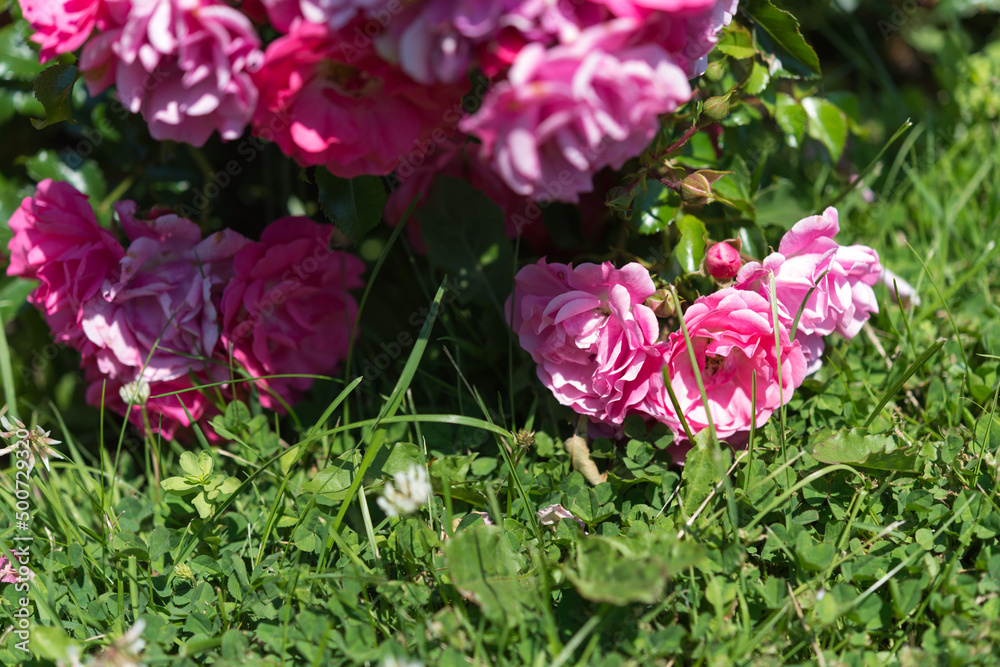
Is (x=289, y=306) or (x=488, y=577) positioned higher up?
(x=289, y=306)

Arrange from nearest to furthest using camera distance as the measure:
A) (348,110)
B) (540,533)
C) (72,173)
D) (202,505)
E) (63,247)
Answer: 1. (348,110)
2. (540,533)
3. (202,505)
4. (63,247)
5. (72,173)

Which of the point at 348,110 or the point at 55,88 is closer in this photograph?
the point at 348,110

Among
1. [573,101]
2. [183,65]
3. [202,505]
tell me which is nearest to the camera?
[573,101]

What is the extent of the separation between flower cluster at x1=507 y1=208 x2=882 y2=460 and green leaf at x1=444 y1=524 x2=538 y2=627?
0.34 m

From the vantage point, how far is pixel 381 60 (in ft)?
3.80

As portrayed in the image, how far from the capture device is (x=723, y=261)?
4.75 feet

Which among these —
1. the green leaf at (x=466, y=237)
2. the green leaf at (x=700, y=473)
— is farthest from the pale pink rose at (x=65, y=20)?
the green leaf at (x=700, y=473)

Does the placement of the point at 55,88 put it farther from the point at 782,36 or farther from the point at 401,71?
the point at 782,36

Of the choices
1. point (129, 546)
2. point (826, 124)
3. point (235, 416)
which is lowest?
point (129, 546)

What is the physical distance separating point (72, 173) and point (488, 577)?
5.43ft

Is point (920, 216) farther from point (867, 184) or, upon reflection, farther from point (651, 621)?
point (651, 621)

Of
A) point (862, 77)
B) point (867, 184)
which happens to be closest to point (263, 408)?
point (867, 184)

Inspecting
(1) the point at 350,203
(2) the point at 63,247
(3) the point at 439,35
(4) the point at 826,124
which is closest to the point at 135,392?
(2) the point at 63,247

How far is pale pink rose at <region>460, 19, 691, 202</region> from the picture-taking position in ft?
3.22
